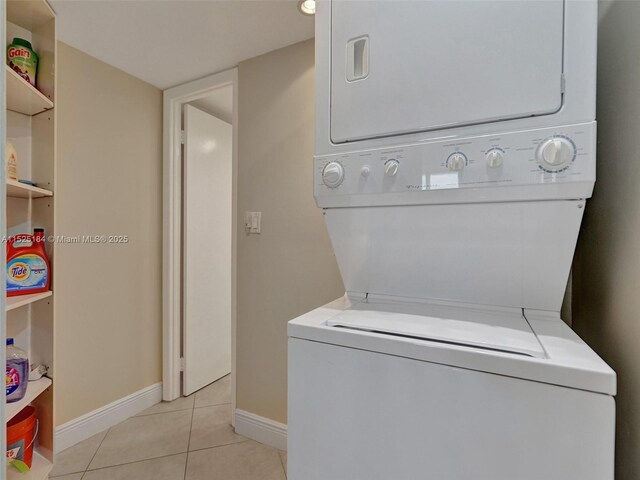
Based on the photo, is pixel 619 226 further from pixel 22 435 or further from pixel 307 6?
pixel 22 435

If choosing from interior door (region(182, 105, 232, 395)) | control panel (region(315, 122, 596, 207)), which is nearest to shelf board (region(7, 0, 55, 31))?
interior door (region(182, 105, 232, 395))

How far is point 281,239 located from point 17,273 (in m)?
1.17

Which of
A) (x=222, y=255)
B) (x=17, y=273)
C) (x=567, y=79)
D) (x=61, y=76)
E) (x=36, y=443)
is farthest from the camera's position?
(x=222, y=255)

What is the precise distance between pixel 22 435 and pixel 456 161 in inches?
78.1

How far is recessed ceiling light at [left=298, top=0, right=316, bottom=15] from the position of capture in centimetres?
140

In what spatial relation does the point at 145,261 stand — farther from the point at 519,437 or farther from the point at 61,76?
the point at 519,437

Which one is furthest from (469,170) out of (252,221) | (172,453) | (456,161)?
(172,453)

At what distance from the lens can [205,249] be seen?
246cm

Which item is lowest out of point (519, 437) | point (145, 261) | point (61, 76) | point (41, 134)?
point (519, 437)

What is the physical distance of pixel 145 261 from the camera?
216 centimetres

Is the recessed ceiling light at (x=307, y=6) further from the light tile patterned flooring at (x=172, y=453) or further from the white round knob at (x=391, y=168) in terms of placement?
the light tile patterned flooring at (x=172, y=453)

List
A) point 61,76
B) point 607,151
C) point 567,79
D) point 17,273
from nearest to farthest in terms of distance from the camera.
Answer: point 567,79 < point 607,151 < point 17,273 < point 61,76

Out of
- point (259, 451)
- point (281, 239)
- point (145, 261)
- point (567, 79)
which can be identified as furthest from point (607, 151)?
point (145, 261)

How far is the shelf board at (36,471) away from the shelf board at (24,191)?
44.9 inches
